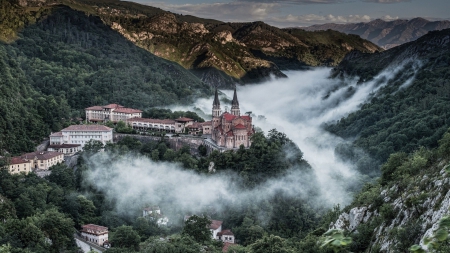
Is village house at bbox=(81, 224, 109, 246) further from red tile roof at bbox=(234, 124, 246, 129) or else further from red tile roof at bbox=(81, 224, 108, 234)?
red tile roof at bbox=(234, 124, 246, 129)

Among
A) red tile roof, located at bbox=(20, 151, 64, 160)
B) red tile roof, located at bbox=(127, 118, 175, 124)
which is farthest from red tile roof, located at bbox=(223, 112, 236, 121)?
red tile roof, located at bbox=(20, 151, 64, 160)

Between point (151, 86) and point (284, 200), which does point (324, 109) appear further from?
point (284, 200)

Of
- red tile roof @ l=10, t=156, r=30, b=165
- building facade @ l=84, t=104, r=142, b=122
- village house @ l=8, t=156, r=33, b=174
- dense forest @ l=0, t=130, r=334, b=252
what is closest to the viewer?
dense forest @ l=0, t=130, r=334, b=252

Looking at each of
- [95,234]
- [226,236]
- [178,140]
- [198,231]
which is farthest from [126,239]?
[178,140]

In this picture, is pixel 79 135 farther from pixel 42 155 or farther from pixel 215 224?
pixel 215 224

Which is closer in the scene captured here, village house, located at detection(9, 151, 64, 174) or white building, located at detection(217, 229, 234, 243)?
white building, located at detection(217, 229, 234, 243)

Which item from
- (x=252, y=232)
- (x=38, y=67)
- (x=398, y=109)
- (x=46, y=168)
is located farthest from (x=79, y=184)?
(x=398, y=109)

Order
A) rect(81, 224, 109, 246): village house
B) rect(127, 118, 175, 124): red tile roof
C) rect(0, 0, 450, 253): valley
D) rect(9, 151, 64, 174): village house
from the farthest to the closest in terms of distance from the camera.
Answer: rect(127, 118, 175, 124): red tile roof
rect(9, 151, 64, 174): village house
rect(81, 224, 109, 246): village house
rect(0, 0, 450, 253): valley

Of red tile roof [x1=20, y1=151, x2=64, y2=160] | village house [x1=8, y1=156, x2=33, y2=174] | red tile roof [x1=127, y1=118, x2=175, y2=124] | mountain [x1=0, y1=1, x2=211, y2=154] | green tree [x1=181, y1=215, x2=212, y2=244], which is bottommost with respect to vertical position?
green tree [x1=181, y1=215, x2=212, y2=244]
